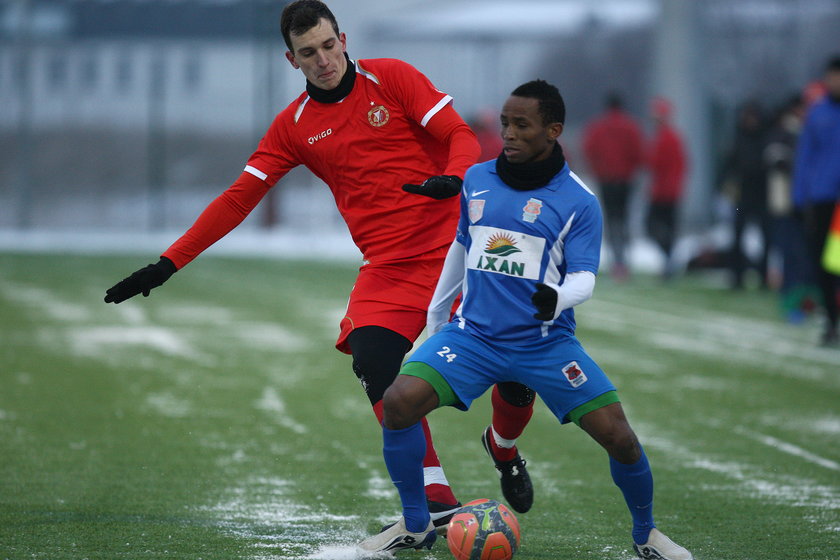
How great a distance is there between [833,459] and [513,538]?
275 centimetres

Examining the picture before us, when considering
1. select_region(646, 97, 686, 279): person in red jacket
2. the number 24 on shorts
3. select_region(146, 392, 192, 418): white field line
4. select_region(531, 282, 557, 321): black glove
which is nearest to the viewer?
select_region(531, 282, 557, 321): black glove

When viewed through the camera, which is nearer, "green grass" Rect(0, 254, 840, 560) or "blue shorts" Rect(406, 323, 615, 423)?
"blue shorts" Rect(406, 323, 615, 423)

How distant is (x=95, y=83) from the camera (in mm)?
29906

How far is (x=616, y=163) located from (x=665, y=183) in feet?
2.31

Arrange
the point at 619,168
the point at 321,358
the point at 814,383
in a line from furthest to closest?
the point at 619,168, the point at 321,358, the point at 814,383

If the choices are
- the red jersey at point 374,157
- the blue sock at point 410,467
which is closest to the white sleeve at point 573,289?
the blue sock at point 410,467

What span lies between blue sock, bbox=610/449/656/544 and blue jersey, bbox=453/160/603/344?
52cm

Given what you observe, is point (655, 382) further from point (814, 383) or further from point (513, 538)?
point (513, 538)

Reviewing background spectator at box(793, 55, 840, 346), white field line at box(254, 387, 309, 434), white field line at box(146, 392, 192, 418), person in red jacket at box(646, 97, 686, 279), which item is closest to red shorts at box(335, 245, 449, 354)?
white field line at box(254, 387, 309, 434)

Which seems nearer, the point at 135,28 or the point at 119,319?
the point at 119,319

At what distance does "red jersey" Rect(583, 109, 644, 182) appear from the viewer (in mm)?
17922

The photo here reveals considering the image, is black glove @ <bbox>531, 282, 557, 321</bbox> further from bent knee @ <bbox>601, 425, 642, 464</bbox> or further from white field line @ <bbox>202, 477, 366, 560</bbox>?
white field line @ <bbox>202, 477, 366, 560</bbox>

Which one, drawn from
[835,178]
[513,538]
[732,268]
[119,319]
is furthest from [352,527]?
[732,268]

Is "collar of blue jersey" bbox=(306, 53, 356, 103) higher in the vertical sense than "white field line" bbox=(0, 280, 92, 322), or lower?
higher
